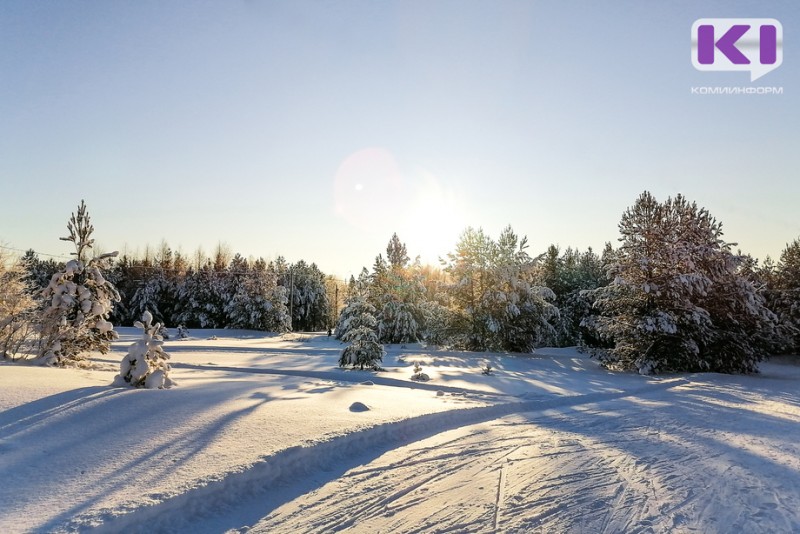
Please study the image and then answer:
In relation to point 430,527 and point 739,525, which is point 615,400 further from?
point 430,527

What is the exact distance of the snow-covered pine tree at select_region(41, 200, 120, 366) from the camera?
14289 mm

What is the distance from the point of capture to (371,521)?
497cm

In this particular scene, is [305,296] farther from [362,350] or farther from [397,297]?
[362,350]

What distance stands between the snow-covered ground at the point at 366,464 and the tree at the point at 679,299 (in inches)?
476

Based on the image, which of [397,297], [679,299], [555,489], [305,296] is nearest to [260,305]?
[305,296]

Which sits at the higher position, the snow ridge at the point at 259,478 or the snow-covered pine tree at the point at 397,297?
the snow-covered pine tree at the point at 397,297

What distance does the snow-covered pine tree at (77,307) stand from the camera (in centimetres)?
1429

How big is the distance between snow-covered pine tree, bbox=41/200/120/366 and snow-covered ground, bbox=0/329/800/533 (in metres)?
3.96

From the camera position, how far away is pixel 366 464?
6930 millimetres

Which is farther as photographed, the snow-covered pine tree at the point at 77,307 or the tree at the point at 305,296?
the tree at the point at 305,296

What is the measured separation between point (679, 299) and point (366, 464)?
2131cm

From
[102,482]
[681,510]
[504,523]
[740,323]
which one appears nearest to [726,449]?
[681,510]

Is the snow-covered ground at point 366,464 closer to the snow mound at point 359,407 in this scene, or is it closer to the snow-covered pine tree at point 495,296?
the snow mound at point 359,407

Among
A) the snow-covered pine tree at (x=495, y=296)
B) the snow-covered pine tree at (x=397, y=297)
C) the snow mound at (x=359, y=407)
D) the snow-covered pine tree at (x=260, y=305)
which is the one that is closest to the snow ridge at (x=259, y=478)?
the snow mound at (x=359, y=407)
